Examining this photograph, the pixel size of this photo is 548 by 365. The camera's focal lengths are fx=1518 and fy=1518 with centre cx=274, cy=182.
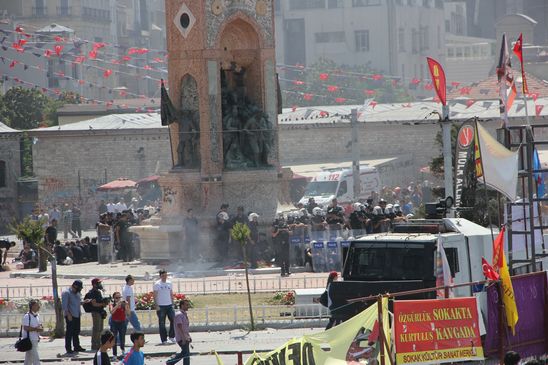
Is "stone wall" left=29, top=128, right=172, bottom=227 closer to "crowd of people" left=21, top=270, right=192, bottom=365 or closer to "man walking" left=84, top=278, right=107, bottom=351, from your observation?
"crowd of people" left=21, top=270, right=192, bottom=365

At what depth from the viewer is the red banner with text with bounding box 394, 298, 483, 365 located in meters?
16.0

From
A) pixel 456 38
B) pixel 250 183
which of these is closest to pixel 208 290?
pixel 250 183

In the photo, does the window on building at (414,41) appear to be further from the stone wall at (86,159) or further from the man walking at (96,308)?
the man walking at (96,308)

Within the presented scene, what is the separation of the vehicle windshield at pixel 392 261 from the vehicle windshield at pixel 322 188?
2875cm

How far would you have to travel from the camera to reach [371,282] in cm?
2212

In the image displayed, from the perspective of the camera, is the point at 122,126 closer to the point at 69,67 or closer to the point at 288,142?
the point at 288,142

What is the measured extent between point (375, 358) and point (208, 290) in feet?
48.7

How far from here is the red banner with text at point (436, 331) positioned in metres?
16.0

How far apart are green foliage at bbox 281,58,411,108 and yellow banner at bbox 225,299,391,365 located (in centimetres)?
7811

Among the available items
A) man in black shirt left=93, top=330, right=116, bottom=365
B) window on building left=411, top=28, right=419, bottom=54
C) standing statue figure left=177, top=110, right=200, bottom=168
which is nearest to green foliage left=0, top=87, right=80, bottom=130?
standing statue figure left=177, top=110, right=200, bottom=168

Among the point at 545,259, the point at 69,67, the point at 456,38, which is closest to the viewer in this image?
the point at 545,259

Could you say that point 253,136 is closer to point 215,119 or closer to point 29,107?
point 215,119

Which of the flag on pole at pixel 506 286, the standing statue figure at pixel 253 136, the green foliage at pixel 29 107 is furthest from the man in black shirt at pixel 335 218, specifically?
the green foliage at pixel 29 107

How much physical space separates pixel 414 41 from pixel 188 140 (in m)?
87.6
